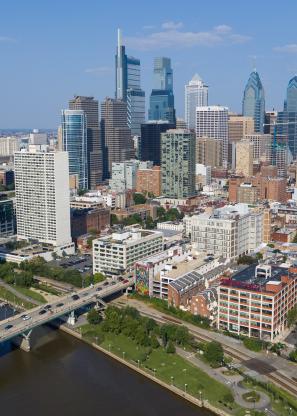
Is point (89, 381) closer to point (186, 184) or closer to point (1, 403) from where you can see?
point (1, 403)

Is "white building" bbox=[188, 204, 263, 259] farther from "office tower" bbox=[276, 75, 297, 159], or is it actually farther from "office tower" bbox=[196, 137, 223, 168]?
"office tower" bbox=[276, 75, 297, 159]

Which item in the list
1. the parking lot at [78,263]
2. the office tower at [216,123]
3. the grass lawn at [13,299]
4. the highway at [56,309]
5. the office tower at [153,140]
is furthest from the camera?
the office tower at [216,123]

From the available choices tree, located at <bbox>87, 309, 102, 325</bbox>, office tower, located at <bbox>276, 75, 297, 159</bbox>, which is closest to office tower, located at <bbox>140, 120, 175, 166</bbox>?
office tower, located at <bbox>276, 75, 297, 159</bbox>

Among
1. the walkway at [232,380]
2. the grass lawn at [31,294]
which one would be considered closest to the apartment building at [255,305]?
the walkway at [232,380]

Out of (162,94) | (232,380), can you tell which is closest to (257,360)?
(232,380)

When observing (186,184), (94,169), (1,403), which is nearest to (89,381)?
(1,403)

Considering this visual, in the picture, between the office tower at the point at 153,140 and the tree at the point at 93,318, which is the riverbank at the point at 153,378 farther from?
the office tower at the point at 153,140
